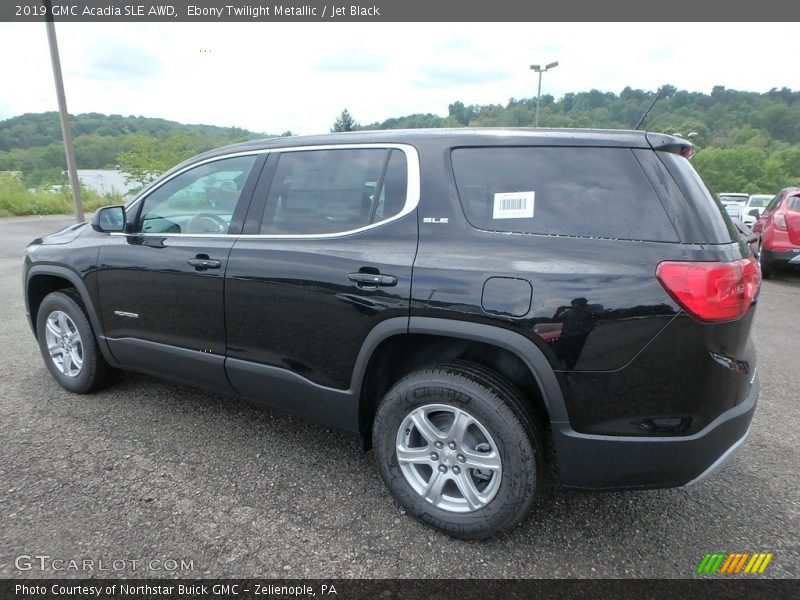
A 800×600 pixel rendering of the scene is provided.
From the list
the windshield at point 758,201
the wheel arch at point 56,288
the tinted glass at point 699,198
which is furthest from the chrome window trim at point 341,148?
the windshield at point 758,201

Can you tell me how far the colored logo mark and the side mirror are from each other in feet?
11.7

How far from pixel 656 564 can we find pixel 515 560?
1.91 ft

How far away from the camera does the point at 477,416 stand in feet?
6.92

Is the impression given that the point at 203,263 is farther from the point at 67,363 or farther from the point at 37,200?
the point at 37,200

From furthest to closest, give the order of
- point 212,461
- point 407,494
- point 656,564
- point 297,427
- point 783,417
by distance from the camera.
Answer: point 783,417 < point 297,427 < point 212,461 < point 407,494 < point 656,564

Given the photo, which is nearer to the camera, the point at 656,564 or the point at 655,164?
the point at 655,164

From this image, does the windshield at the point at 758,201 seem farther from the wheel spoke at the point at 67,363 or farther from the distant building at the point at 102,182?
the distant building at the point at 102,182

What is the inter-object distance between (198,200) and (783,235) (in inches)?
337

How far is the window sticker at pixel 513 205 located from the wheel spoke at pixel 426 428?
0.93m

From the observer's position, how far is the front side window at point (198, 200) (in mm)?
2938

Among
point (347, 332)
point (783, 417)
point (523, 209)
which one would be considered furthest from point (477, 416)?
point (783, 417)

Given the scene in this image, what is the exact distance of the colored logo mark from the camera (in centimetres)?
208

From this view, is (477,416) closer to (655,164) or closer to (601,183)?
(601,183)

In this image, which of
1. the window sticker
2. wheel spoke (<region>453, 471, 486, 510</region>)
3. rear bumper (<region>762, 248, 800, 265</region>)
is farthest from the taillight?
rear bumper (<region>762, 248, 800, 265</region>)
